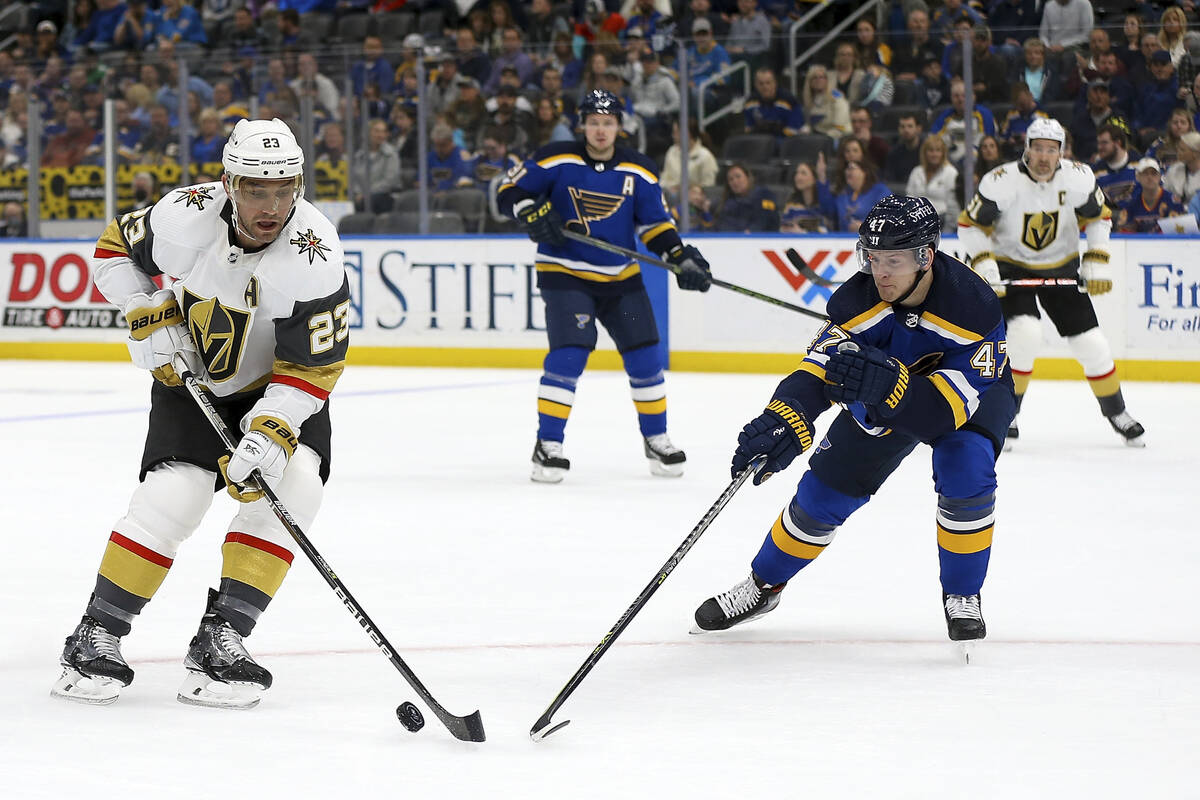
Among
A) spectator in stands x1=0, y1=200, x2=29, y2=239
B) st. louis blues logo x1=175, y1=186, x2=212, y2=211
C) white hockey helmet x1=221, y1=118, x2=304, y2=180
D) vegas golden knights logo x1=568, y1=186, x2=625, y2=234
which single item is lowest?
spectator in stands x1=0, y1=200, x2=29, y2=239

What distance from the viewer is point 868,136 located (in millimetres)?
9055

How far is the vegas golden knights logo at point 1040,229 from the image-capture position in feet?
21.1

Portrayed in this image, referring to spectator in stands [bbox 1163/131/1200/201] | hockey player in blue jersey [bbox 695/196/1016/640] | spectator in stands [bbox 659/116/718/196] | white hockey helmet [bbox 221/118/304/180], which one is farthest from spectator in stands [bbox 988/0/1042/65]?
white hockey helmet [bbox 221/118/304/180]

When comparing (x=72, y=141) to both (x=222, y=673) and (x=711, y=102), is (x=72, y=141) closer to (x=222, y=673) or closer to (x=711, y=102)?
(x=711, y=102)

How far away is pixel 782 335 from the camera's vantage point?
923 centimetres

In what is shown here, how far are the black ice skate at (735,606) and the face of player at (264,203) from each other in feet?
3.99

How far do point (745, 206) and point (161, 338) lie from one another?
676 cm

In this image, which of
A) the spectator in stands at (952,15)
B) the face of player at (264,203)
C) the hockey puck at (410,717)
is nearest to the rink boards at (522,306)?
the spectator in stands at (952,15)

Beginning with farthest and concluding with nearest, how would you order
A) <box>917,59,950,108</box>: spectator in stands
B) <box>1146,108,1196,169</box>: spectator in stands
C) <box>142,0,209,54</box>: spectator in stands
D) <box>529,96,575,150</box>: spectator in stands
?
<box>142,0,209,54</box>: spectator in stands < <box>529,96,575,150</box>: spectator in stands < <box>917,59,950,108</box>: spectator in stands < <box>1146,108,1196,169</box>: spectator in stands

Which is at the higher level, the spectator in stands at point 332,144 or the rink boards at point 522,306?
the spectator in stands at point 332,144

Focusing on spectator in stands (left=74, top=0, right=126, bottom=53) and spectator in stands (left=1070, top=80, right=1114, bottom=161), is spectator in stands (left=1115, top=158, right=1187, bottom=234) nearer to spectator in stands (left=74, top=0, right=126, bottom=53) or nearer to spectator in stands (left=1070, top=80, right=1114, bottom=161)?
spectator in stands (left=1070, top=80, right=1114, bottom=161)

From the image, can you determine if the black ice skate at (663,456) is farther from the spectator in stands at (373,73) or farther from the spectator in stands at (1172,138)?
the spectator in stands at (373,73)

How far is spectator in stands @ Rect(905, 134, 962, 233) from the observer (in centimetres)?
878

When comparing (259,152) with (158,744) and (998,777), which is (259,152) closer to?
(158,744)
